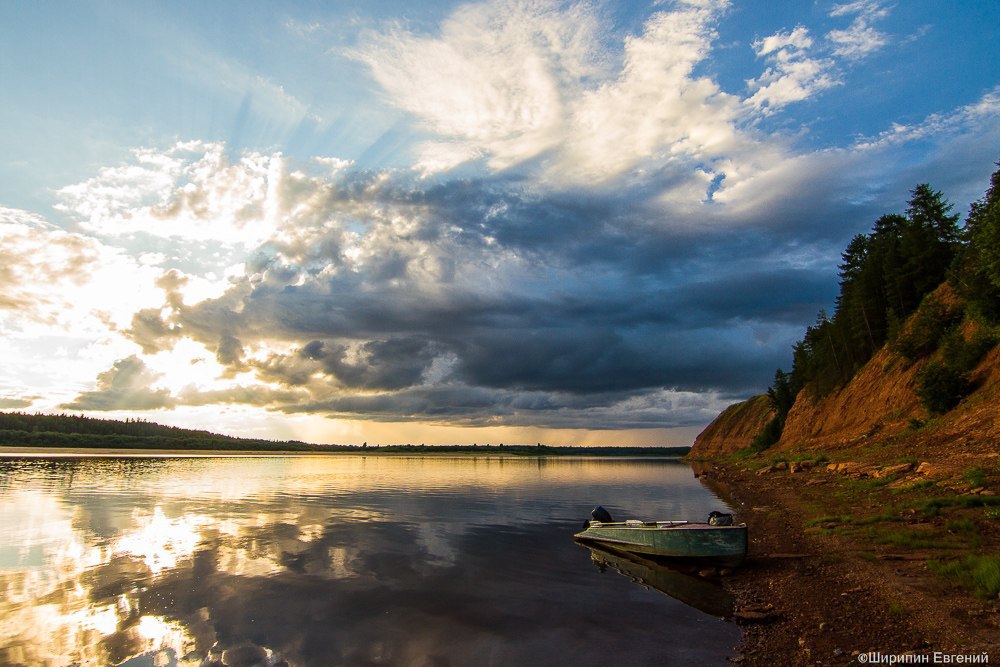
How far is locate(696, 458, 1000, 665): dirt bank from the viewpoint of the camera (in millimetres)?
12289

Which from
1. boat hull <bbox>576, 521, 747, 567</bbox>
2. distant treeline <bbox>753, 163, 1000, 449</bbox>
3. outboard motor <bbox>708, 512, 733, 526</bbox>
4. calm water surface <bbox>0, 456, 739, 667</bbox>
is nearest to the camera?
calm water surface <bbox>0, 456, 739, 667</bbox>

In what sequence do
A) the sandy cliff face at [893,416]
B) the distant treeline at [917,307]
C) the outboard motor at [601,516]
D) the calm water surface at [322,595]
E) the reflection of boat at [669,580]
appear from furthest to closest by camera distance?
the distant treeline at [917,307] < the sandy cliff face at [893,416] < the outboard motor at [601,516] < the reflection of boat at [669,580] < the calm water surface at [322,595]

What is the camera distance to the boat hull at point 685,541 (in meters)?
21.9

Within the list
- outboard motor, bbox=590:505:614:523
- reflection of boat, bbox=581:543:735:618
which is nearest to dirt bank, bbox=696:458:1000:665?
reflection of boat, bbox=581:543:735:618

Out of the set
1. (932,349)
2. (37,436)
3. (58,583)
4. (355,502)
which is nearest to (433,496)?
(355,502)

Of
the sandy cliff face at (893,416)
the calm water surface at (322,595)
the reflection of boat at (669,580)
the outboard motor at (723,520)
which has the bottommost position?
the reflection of boat at (669,580)

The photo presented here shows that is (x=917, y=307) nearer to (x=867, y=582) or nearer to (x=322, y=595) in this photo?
(x=867, y=582)

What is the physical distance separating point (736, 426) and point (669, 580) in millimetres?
161162

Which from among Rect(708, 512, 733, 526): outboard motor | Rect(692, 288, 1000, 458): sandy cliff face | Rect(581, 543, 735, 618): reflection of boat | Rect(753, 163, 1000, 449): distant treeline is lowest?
Rect(581, 543, 735, 618): reflection of boat

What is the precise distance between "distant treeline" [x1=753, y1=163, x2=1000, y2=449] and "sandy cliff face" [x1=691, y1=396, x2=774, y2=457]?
117ft

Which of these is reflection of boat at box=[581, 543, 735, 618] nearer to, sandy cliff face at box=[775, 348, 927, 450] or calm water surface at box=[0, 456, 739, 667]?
calm water surface at box=[0, 456, 739, 667]

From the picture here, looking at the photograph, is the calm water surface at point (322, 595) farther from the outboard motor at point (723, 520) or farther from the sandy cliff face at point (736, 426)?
the sandy cliff face at point (736, 426)

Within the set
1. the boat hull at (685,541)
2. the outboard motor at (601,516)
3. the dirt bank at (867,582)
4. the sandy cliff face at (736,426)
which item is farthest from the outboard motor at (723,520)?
the sandy cliff face at (736,426)

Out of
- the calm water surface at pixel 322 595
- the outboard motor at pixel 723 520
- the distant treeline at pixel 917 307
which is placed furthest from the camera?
the distant treeline at pixel 917 307
